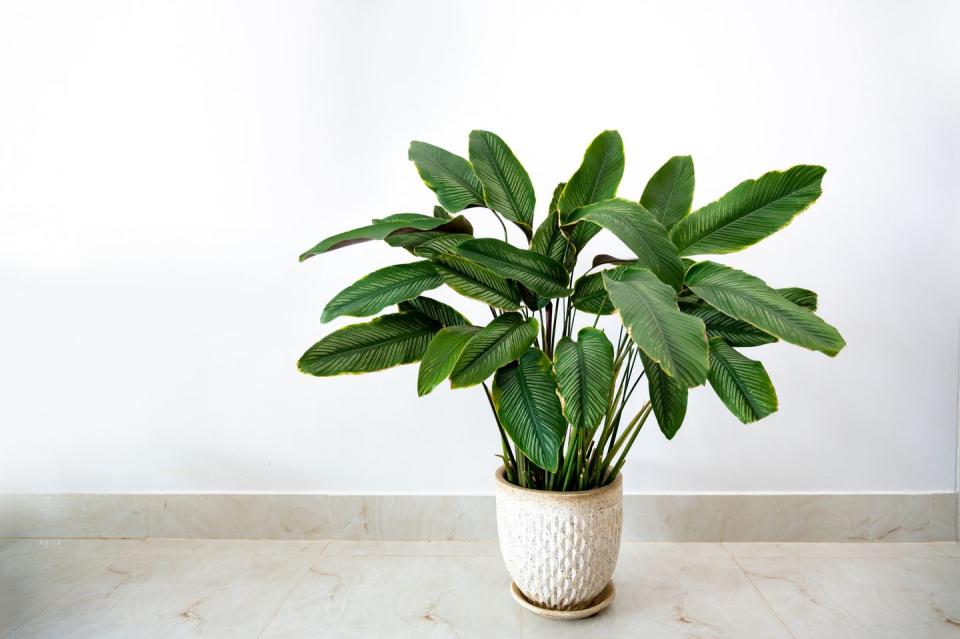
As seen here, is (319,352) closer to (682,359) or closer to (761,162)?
(682,359)

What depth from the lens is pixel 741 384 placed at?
102cm

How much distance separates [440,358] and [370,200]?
72 centimetres

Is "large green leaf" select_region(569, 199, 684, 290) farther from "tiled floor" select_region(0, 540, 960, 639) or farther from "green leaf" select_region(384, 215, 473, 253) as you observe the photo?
"tiled floor" select_region(0, 540, 960, 639)

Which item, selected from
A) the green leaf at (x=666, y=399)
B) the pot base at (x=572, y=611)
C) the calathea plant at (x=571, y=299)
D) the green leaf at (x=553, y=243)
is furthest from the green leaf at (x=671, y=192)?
the pot base at (x=572, y=611)

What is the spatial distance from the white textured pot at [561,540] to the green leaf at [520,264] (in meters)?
0.40

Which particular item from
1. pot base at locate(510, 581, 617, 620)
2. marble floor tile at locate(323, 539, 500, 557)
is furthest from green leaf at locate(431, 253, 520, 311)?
marble floor tile at locate(323, 539, 500, 557)

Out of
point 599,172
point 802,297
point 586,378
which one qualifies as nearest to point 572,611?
point 586,378

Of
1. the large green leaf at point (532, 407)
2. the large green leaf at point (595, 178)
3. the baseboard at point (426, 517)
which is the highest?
the large green leaf at point (595, 178)

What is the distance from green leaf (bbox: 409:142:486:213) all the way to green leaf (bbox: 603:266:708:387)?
0.38 metres

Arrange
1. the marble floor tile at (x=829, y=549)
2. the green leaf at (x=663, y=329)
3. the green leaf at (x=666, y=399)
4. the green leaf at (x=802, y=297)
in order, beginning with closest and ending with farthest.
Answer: the green leaf at (x=663, y=329)
the green leaf at (x=666, y=399)
the green leaf at (x=802, y=297)
the marble floor tile at (x=829, y=549)

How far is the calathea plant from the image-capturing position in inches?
37.5

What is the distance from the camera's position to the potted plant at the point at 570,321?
950 millimetres

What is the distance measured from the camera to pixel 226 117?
159 centimetres

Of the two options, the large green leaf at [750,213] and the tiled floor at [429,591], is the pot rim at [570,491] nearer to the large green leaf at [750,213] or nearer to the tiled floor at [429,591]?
the tiled floor at [429,591]
